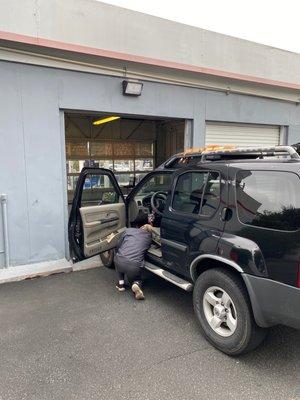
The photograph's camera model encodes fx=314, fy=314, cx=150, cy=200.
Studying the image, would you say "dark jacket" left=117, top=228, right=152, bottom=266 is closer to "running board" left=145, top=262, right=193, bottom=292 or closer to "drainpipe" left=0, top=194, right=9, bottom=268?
"running board" left=145, top=262, right=193, bottom=292

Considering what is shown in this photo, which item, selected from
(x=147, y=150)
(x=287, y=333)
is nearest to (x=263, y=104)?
(x=147, y=150)

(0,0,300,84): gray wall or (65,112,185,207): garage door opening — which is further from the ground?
(0,0,300,84): gray wall

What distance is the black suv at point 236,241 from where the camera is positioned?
2.61 meters

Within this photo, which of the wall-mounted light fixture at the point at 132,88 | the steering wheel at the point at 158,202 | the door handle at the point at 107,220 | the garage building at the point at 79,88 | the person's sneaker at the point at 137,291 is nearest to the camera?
the person's sneaker at the point at 137,291

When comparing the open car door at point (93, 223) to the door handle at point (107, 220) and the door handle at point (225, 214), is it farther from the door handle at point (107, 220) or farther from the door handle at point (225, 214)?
the door handle at point (225, 214)

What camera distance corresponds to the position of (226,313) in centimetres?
312

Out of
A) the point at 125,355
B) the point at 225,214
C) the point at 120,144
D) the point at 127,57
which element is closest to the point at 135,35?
the point at 127,57

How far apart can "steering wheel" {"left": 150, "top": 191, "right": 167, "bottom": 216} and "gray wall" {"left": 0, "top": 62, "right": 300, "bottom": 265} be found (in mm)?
1828

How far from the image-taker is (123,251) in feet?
14.4

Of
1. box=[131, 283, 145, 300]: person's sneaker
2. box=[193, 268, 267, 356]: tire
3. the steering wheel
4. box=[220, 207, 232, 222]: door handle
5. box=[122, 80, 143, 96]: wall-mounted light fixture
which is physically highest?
box=[122, 80, 143, 96]: wall-mounted light fixture

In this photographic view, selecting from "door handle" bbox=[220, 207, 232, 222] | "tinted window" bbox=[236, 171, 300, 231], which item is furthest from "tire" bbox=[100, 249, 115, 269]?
"tinted window" bbox=[236, 171, 300, 231]

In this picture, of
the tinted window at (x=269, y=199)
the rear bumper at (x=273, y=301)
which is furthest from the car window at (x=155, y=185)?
the rear bumper at (x=273, y=301)

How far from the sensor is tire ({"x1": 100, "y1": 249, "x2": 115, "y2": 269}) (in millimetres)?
5406

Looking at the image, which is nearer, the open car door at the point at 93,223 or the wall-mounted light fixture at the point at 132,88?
the open car door at the point at 93,223
